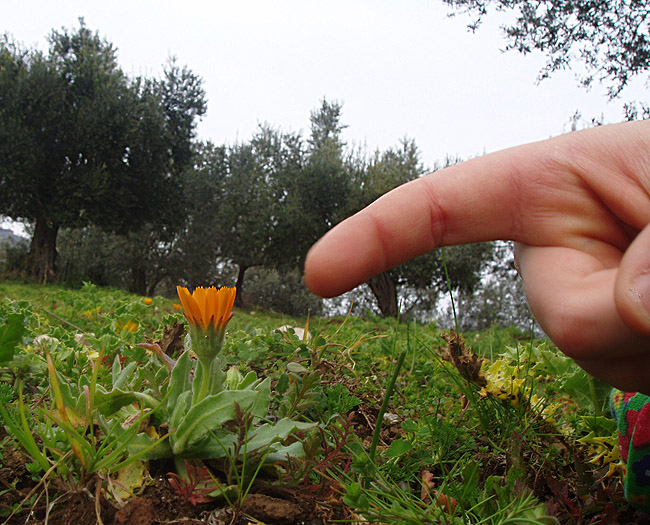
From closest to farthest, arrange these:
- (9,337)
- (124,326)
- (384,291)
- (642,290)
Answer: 1. (642,290)
2. (9,337)
3. (124,326)
4. (384,291)

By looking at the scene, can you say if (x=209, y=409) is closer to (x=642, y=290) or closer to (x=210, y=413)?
(x=210, y=413)

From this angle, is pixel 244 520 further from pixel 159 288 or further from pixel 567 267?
pixel 159 288

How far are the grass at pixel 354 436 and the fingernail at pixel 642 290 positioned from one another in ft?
1.11

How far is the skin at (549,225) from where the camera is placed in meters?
0.76

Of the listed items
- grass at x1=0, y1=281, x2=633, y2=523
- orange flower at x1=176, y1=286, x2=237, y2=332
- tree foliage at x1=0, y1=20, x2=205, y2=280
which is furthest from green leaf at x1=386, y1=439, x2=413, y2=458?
tree foliage at x1=0, y1=20, x2=205, y2=280

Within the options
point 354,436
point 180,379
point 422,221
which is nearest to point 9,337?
point 180,379

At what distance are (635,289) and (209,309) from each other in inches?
26.7

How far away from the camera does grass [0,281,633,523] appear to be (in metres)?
0.87

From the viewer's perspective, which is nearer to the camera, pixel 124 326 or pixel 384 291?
pixel 124 326

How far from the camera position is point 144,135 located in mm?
17078

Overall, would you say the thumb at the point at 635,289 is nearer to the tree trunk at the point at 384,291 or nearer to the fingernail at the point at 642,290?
the fingernail at the point at 642,290

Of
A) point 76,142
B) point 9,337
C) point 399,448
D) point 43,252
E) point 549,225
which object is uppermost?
point 76,142

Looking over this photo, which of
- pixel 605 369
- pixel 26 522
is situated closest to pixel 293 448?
pixel 26 522

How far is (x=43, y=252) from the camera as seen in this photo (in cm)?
1716
